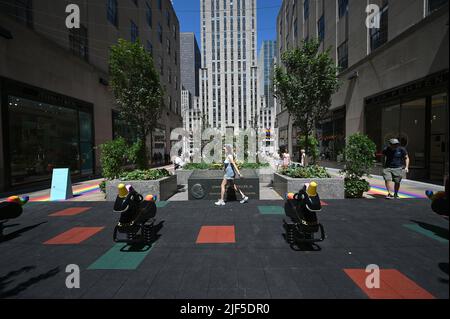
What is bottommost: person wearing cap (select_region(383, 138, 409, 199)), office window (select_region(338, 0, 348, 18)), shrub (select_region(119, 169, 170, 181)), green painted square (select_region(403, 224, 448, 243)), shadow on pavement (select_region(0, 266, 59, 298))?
shadow on pavement (select_region(0, 266, 59, 298))

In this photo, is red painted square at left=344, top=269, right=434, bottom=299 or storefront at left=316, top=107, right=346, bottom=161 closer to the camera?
red painted square at left=344, top=269, right=434, bottom=299

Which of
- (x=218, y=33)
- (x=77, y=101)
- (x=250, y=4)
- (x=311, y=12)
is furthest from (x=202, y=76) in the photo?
(x=77, y=101)

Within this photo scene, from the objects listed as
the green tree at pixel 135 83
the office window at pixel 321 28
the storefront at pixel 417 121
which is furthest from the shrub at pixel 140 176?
the office window at pixel 321 28

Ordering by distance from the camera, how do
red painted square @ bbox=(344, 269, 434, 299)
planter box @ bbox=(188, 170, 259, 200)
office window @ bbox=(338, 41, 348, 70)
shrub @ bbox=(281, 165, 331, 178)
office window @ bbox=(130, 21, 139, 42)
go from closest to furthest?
red painted square @ bbox=(344, 269, 434, 299)
planter box @ bbox=(188, 170, 259, 200)
shrub @ bbox=(281, 165, 331, 178)
office window @ bbox=(338, 41, 348, 70)
office window @ bbox=(130, 21, 139, 42)

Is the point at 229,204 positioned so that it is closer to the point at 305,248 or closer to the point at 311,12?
the point at 305,248

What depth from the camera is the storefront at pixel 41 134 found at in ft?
39.2

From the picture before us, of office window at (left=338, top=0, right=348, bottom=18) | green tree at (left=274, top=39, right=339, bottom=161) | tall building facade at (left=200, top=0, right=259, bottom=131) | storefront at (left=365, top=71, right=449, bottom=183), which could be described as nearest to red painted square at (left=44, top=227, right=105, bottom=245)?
green tree at (left=274, top=39, right=339, bottom=161)

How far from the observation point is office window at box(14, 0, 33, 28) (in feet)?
40.5

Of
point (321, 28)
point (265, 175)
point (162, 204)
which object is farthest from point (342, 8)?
point (162, 204)

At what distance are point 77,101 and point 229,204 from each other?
15538mm

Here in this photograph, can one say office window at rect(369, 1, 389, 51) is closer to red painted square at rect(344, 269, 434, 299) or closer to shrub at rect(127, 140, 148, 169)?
shrub at rect(127, 140, 148, 169)

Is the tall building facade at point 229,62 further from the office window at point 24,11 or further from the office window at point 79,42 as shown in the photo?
the office window at point 24,11

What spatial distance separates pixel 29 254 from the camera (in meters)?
4.36

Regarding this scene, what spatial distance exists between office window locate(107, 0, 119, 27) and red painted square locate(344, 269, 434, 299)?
25865 mm
